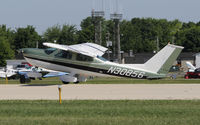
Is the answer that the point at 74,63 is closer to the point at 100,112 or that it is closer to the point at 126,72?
the point at 126,72

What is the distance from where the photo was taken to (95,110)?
15492 millimetres

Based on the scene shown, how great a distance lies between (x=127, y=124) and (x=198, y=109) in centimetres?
395

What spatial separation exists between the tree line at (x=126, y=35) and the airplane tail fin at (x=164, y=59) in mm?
60646

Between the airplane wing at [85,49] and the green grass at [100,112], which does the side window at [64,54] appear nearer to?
the airplane wing at [85,49]

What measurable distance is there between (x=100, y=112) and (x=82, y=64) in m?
14.7

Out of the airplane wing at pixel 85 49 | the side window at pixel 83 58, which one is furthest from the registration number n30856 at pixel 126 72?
the airplane wing at pixel 85 49

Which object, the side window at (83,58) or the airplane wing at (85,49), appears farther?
the side window at (83,58)

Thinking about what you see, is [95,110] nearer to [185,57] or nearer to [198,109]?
[198,109]

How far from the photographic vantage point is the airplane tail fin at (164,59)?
87.7 ft

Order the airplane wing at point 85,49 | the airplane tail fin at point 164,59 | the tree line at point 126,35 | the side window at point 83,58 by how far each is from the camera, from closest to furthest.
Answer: the airplane tail fin at point 164,59 → the airplane wing at point 85,49 → the side window at point 83,58 → the tree line at point 126,35

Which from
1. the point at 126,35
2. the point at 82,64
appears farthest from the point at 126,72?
the point at 126,35

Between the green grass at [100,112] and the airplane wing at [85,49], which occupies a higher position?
the airplane wing at [85,49]

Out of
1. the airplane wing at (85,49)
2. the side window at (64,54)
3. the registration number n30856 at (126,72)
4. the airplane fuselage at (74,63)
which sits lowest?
the registration number n30856 at (126,72)

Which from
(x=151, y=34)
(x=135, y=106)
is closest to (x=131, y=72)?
(x=135, y=106)
